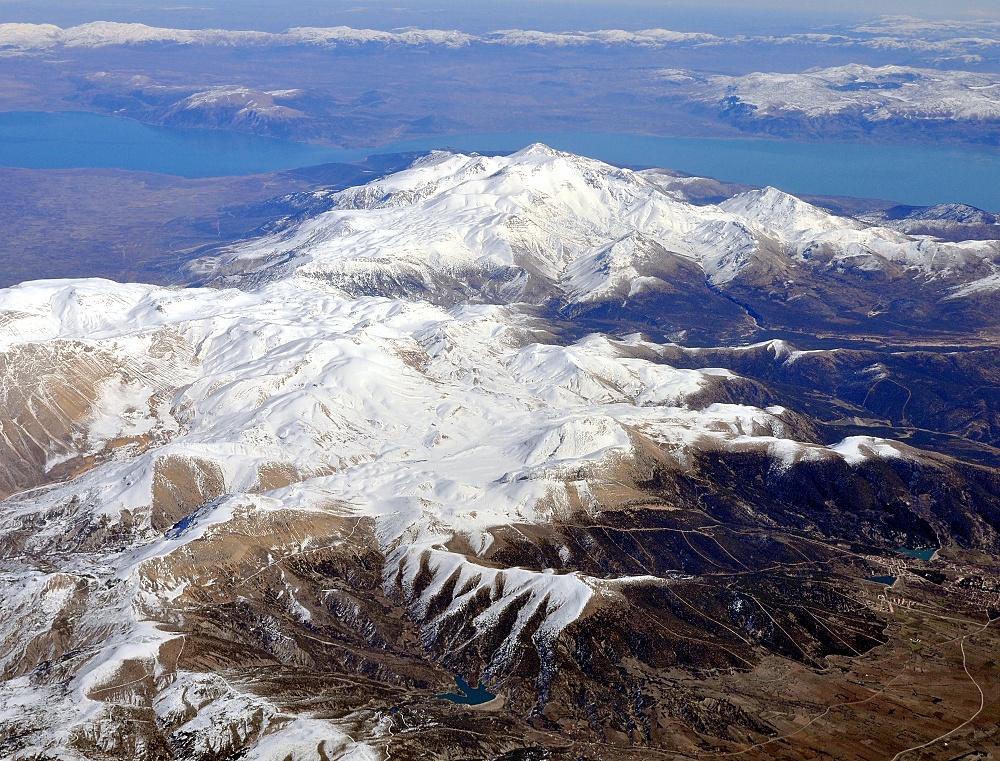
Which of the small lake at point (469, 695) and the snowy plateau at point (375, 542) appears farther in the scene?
the small lake at point (469, 695)

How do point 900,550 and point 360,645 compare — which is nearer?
point 360,645

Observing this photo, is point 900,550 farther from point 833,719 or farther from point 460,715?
point 460,715

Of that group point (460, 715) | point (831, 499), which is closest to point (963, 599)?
point (831, 499)

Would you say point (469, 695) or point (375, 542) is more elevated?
point (375, 542)

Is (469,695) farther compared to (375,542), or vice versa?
(375,542)

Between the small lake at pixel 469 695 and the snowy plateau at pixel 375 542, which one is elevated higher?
the snowy plateau at pixel 375 542

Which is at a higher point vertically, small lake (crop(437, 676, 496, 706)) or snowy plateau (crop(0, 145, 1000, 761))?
snowy plateau (crop(0, 145, 1000, 761))

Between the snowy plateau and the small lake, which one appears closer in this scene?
the snowy plateau

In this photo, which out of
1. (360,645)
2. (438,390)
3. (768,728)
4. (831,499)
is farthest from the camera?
(438,390)
